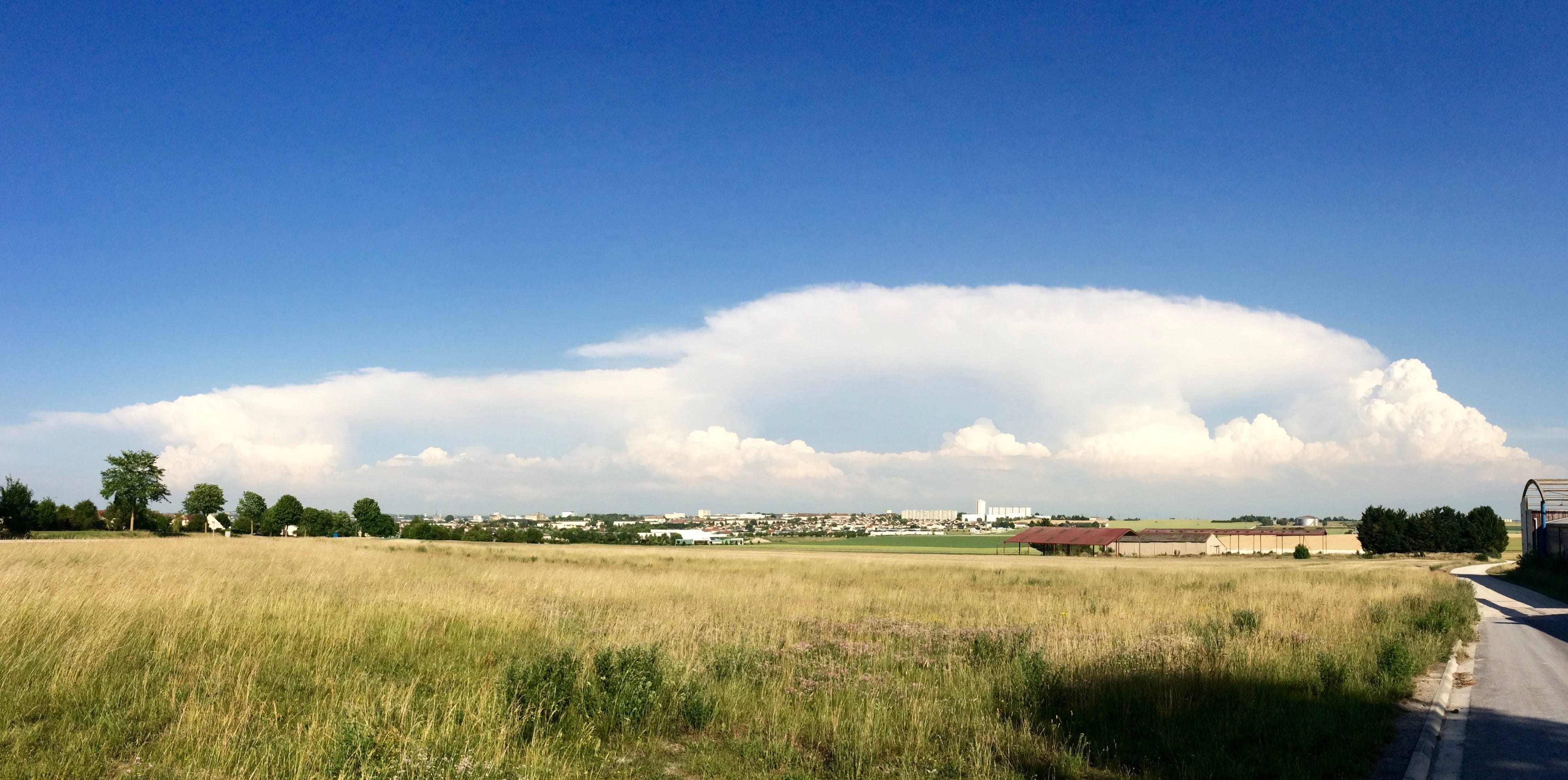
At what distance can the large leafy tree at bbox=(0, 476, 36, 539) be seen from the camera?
7938 centimetres

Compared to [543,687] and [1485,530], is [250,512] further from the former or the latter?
[1485,530]

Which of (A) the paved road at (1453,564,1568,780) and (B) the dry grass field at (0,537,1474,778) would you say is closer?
(B) the dry grass field at (0,537,1474,778)

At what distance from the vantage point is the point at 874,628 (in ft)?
66.7

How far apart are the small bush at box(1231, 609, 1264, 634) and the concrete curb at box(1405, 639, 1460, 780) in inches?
155

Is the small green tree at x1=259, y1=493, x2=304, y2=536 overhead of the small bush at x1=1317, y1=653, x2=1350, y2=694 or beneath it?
beneath

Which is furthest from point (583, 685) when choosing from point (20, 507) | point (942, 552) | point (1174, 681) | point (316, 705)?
point (942, 552)

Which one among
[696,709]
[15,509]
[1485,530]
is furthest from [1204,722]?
[1485,530]

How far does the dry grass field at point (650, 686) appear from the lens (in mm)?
8609

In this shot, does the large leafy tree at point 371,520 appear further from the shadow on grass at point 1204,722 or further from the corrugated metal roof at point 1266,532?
the shadow on grass at point 1204,722

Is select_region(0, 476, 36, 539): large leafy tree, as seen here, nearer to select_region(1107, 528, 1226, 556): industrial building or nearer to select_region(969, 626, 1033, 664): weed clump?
select_region(969, 626, 1033, 664): weed clump

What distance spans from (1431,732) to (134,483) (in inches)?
5454

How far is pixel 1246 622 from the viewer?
2017 cm

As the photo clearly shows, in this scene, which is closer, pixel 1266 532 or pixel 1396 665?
pixel 1396 665

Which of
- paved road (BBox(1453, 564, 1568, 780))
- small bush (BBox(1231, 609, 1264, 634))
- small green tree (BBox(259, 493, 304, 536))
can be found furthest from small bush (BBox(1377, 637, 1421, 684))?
small green tree (BBox(259, 493, 304, 536))
